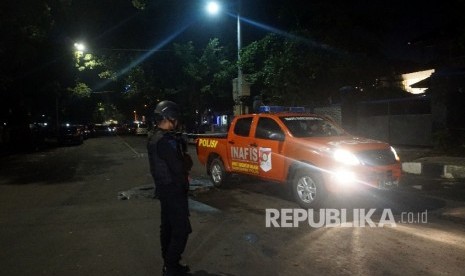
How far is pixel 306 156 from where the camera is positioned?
8.34 meters

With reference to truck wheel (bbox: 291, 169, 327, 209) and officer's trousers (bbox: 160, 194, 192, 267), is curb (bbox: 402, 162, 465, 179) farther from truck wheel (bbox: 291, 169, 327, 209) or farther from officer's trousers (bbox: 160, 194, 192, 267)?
officer's trousers (bbox: 160, 194, 192, 267)

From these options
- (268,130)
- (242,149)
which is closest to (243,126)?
(242,149)

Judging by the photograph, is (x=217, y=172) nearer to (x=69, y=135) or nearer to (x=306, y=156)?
(x=306, y=156)

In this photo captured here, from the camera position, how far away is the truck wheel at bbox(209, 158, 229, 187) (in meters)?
10.8

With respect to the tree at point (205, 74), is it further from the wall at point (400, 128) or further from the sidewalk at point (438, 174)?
the sidewalk at point (438, 174)

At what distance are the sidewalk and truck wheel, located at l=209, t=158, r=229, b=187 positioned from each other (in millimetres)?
4357

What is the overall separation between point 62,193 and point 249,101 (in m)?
12.6

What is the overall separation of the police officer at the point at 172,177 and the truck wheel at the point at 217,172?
19.9 feet

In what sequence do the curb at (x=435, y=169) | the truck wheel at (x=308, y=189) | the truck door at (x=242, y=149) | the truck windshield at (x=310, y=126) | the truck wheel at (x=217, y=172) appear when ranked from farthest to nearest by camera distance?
the curb at (x=435, y=169) < the truck wheel at (x=217, y=172) < the truck door at (x=242, y=149) < the truck windshield at (x=310, y=126) < the truck wheel at (x=308, y=189)

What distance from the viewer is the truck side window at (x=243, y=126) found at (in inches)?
394

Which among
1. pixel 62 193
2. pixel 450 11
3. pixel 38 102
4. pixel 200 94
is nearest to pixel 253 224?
pixel 62 193

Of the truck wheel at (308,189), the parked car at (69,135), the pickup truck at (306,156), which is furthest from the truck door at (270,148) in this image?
the parked car at (69,135)

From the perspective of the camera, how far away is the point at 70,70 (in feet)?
130

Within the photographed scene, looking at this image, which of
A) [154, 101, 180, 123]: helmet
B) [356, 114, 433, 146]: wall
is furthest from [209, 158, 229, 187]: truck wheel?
[356, 114, 433, 146]: wall
